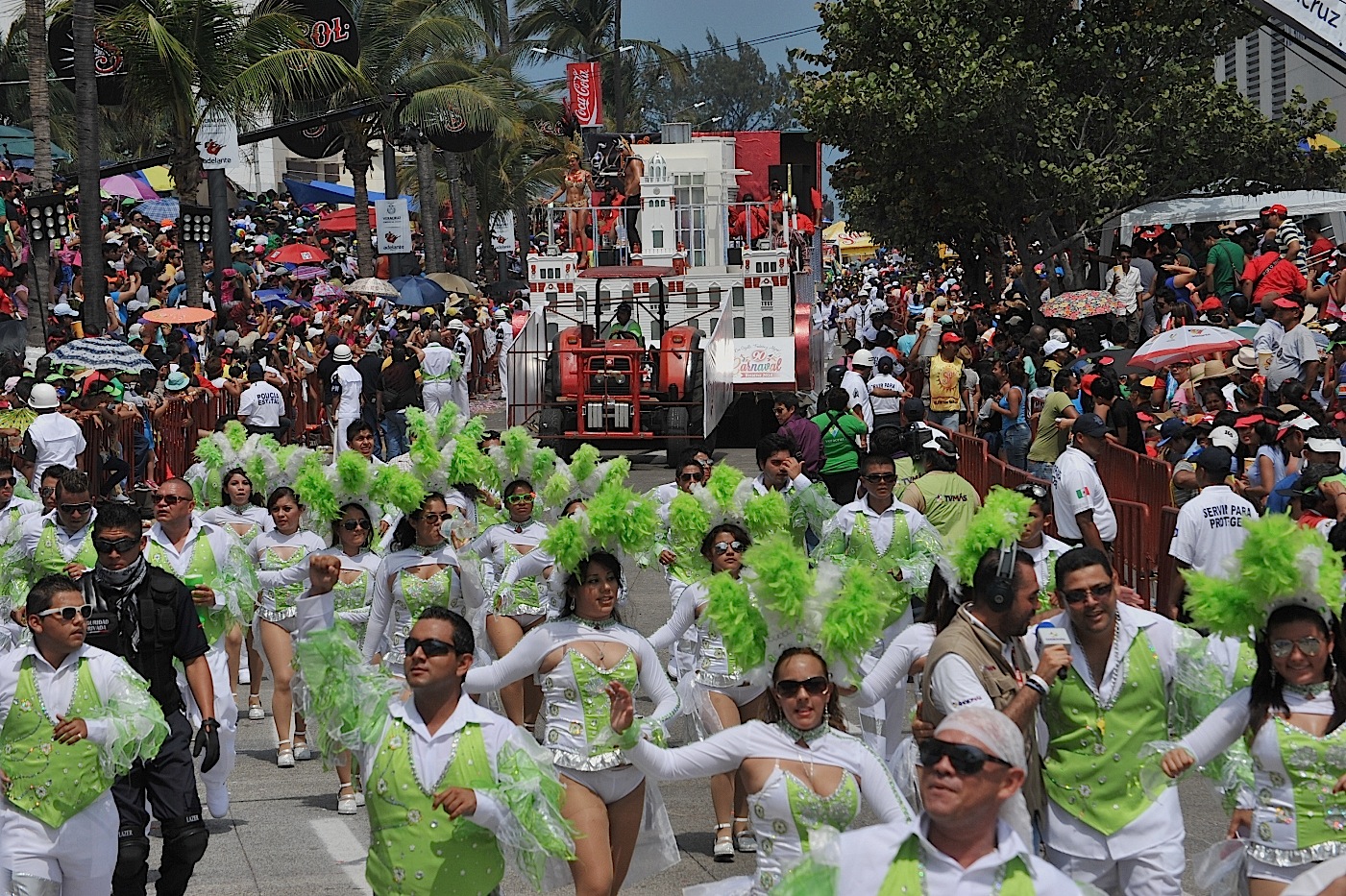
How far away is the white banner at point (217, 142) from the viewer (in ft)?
90.2

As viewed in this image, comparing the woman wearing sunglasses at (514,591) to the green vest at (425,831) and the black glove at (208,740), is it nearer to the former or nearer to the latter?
the black glove at (208,740)

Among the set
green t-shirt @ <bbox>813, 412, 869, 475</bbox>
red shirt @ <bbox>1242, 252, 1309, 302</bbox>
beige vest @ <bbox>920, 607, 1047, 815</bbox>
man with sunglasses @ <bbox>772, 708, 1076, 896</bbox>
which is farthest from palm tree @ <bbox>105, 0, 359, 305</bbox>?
man with sunglasses @ <bbox>772, 708, 1076, 896</bbox>

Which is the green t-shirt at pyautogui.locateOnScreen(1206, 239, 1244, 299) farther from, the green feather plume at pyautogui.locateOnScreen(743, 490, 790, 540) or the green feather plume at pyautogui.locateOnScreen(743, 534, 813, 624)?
the green feather plume at pyautogui.locateOnScreen(743, 534, 813, 624)

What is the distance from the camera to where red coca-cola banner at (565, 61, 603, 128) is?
4497 cm

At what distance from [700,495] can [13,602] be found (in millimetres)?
3430

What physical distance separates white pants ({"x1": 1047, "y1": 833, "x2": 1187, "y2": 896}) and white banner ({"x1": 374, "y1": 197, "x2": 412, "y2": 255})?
35.4m

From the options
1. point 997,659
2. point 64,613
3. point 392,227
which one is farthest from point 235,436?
point 392,227

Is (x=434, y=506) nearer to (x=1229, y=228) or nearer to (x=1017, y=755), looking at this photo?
(x=1017, y=755)

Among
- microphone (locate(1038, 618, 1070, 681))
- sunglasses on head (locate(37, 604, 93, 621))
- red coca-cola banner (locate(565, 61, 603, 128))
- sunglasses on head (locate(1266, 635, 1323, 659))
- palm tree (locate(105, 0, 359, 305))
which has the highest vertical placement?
red coca-cola banner (locate(565, 61, 603, 128))

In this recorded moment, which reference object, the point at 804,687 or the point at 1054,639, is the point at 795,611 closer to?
the point at 804,687

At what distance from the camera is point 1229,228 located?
958 inches

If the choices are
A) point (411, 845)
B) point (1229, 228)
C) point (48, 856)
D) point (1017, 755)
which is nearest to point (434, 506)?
point (48, 856)

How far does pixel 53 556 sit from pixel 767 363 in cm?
1710

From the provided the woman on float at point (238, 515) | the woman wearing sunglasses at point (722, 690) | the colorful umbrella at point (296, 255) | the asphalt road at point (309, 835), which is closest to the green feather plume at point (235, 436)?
the woman on float at point (238, 515)
